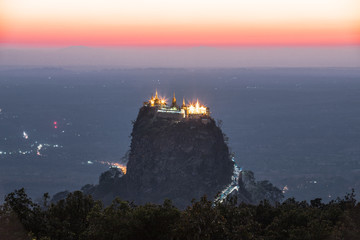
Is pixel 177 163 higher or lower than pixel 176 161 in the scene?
lower

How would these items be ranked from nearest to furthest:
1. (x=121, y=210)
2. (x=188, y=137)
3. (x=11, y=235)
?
1. (x=11, y=235)
2. (x=121, y=210)
3. (x=188, y=137)

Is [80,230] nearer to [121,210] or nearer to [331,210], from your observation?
[121,210]

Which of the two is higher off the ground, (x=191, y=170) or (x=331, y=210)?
(x=331, y=210)

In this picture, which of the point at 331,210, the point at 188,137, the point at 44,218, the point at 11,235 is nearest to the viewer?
the point at 11,235

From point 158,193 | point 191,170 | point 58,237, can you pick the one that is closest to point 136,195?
point 158,193

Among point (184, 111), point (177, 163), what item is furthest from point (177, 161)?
point (184, 111)

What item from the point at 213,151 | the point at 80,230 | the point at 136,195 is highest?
the point at 80,230

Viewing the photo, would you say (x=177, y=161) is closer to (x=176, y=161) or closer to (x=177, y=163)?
(x=176, y=161)

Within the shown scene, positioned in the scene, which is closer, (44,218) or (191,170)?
(44,218)

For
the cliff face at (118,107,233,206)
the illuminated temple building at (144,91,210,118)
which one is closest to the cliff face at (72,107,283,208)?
the cliff face at (118,107,233,206)
